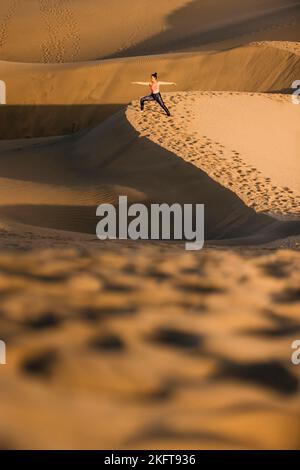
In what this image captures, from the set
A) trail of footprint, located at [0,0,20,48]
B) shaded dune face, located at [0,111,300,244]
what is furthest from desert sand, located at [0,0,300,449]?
trail of footprint, located at [0,0,20,48]

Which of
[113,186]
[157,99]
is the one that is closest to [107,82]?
[157,99]

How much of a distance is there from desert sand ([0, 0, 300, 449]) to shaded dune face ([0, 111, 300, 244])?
1.5 inches

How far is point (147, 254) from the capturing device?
332cm

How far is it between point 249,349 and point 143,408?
1.78ft

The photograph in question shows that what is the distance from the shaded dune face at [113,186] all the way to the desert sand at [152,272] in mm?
37

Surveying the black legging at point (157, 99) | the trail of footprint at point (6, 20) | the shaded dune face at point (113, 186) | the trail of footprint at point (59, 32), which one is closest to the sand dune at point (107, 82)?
the shaded dune face at point (113, 186)

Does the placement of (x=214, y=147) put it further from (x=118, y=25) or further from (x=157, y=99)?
(x=118, y=25)

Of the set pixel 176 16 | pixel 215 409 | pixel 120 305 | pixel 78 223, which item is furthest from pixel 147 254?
pixel 176 16

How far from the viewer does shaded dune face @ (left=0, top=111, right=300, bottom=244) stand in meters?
7.94

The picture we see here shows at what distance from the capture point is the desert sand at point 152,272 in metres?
1.71

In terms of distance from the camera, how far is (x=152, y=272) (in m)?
2.94
